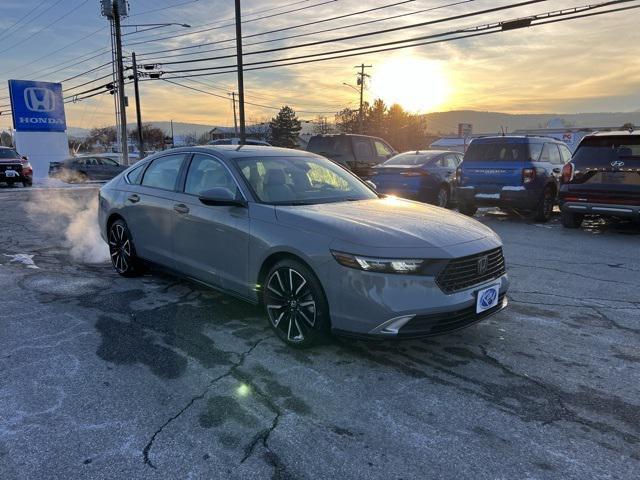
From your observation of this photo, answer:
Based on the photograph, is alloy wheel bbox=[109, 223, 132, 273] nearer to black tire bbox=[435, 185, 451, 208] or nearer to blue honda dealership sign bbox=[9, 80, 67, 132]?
black tire bbox=[435, 185, 451, 208]

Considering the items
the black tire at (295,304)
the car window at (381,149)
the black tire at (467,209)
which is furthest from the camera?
the car window at (381,149)

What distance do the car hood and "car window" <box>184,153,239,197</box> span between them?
711 millimetres

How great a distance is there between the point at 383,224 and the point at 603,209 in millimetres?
6763

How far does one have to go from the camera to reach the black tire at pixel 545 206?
411 inches

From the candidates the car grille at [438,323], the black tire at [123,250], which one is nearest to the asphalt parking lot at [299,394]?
the car grille at [438,323]

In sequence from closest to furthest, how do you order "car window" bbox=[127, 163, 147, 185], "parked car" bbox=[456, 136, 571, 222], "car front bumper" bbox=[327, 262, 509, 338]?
"car front bumper" bbox=[327, 262, 509, 338] → "car window" bbox=[127, 163, 147, 185] → "parked car" bbox=[456, 136, 571, 222]

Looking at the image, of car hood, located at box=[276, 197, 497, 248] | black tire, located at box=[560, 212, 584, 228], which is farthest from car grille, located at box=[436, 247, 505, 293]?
black tire, located at box=[560, 212, 584, 228]

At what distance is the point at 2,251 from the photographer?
7.48 m

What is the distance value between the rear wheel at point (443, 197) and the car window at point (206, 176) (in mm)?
8310

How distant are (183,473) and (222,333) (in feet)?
5.90

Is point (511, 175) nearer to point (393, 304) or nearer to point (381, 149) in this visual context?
point (381, 149)

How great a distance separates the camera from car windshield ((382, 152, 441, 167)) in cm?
1210

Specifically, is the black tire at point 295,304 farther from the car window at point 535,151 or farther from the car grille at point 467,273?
the car window at point 535,151

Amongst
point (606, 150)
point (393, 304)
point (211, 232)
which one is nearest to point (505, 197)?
point (606, 150)
